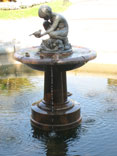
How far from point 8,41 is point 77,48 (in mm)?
7418

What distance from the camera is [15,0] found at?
23141mm

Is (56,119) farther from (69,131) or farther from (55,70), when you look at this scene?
(55,70)

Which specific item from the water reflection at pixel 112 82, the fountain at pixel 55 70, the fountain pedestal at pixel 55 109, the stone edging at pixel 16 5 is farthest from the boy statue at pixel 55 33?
the stone edging at pixel 16 5

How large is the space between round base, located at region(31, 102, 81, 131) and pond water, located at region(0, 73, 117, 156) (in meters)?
0.14

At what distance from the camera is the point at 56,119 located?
581 cm

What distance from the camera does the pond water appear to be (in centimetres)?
517

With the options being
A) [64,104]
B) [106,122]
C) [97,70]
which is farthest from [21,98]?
[97,70]

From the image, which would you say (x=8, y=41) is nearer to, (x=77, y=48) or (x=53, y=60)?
(x=77, y=48)

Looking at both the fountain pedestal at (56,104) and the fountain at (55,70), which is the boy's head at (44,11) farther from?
the fountain pedestal at (56,104)

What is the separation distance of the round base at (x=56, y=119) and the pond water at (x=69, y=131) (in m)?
0.14

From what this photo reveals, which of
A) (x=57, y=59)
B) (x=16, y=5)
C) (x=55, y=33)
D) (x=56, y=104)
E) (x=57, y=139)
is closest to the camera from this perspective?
(x=57, y=59)

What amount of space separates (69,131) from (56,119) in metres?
0.35

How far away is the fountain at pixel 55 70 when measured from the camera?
5.55 metres

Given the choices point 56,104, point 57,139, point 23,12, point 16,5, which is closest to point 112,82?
point 56,104
